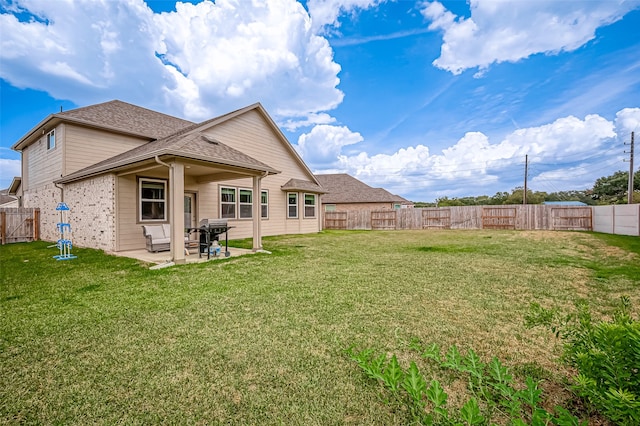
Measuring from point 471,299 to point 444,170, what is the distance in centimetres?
4170

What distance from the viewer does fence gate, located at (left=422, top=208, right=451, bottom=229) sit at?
843 inches

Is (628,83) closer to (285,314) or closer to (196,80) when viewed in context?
(285,314)

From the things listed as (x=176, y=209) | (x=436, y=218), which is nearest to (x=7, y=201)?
(x=176, y=209)

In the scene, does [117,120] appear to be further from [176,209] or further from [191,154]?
[176,209]

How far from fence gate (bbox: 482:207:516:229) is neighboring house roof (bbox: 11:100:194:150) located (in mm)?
21070

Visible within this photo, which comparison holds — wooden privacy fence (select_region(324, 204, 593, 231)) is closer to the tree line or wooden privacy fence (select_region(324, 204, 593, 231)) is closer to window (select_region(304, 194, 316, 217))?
window (select_region(304, 194, 316, 217))

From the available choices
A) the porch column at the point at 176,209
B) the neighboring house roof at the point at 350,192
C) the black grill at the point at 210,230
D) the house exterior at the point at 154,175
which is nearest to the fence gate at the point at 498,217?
the neighboring house roof at the point at 350,192

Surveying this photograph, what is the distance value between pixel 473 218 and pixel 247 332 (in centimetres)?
2157

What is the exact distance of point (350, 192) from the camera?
98.2 feet

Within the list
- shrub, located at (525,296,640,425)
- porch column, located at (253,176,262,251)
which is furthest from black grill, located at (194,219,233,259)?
shrub, located at (525,296,640,425)

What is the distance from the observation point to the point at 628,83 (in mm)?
12695

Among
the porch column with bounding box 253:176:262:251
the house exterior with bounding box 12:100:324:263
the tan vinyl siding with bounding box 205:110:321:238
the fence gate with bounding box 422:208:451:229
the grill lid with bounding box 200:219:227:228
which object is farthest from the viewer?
the fence gate with bounding box 422:208:451:229

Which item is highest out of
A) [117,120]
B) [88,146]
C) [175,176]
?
[117,120]

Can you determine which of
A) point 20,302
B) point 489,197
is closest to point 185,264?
point 20,302
